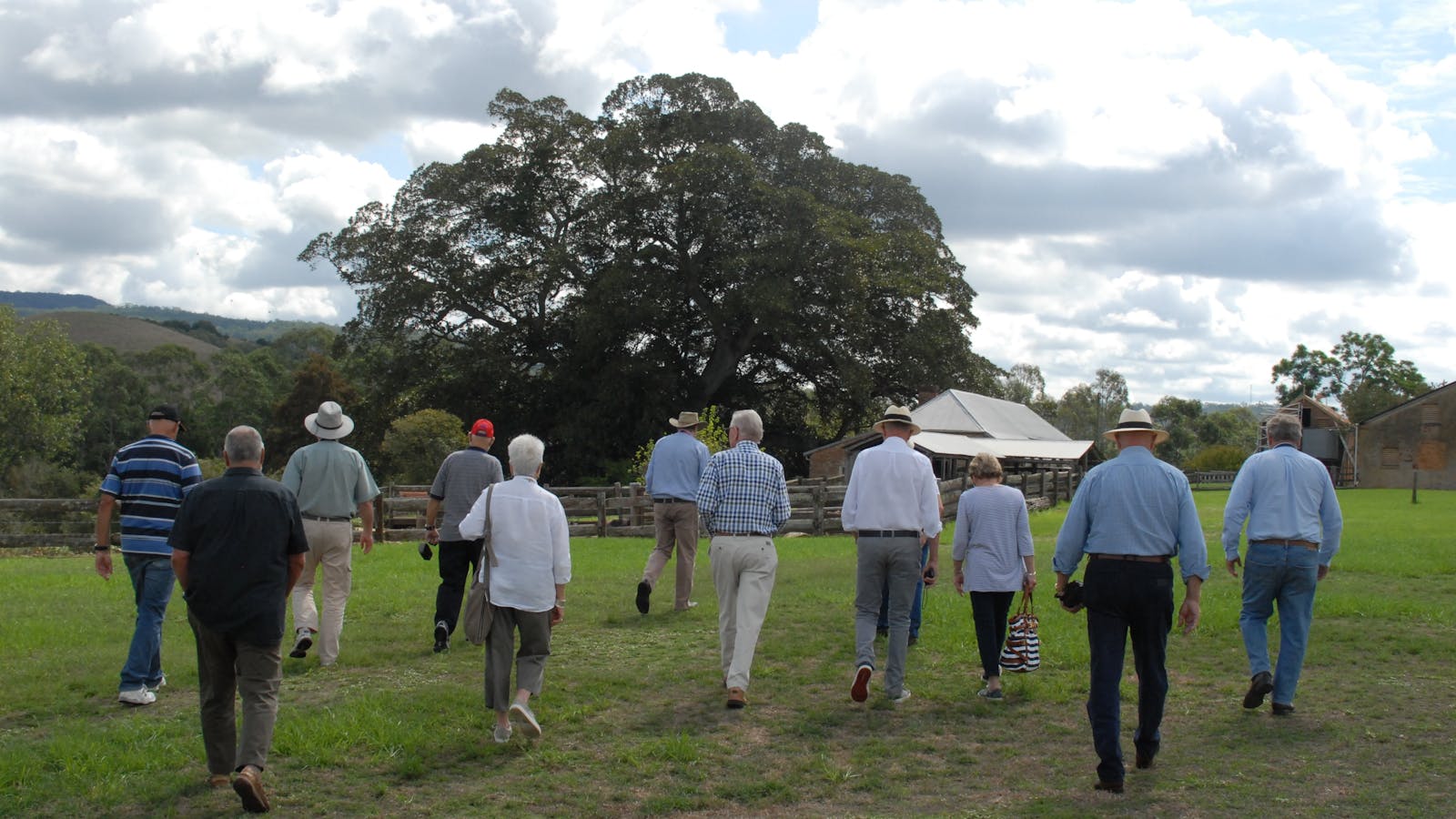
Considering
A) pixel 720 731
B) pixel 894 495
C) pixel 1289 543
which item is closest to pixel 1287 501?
pixel 1289 543

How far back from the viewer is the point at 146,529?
6.99 metres

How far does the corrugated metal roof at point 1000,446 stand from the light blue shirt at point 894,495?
84.5ft

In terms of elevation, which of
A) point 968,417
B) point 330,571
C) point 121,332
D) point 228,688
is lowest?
point 228,688

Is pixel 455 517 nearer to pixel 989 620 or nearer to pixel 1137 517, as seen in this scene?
pixel 989 620

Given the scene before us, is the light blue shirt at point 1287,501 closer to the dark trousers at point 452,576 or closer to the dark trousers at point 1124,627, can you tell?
the dark trousers at point 1124,627

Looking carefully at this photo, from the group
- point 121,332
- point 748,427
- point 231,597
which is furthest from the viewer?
point 121,332

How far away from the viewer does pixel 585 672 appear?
7996 millimetres

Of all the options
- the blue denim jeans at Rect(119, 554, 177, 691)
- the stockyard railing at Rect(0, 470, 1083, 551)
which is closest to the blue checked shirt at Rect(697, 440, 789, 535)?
the blue denim jeans at Rect(119, 554, 177, 691)

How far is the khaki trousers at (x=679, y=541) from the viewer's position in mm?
10539

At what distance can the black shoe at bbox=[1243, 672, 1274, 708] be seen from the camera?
6.93m

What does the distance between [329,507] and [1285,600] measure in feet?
20.8

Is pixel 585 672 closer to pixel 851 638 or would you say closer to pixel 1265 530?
pixel 851 638

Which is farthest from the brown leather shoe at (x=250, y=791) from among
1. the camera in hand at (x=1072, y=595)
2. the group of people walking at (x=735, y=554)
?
the camera in hand at (x=1072, y=595)

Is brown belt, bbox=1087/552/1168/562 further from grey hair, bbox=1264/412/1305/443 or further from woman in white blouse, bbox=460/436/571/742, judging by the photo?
woman in white blouse, bbox=460/436/571/742
